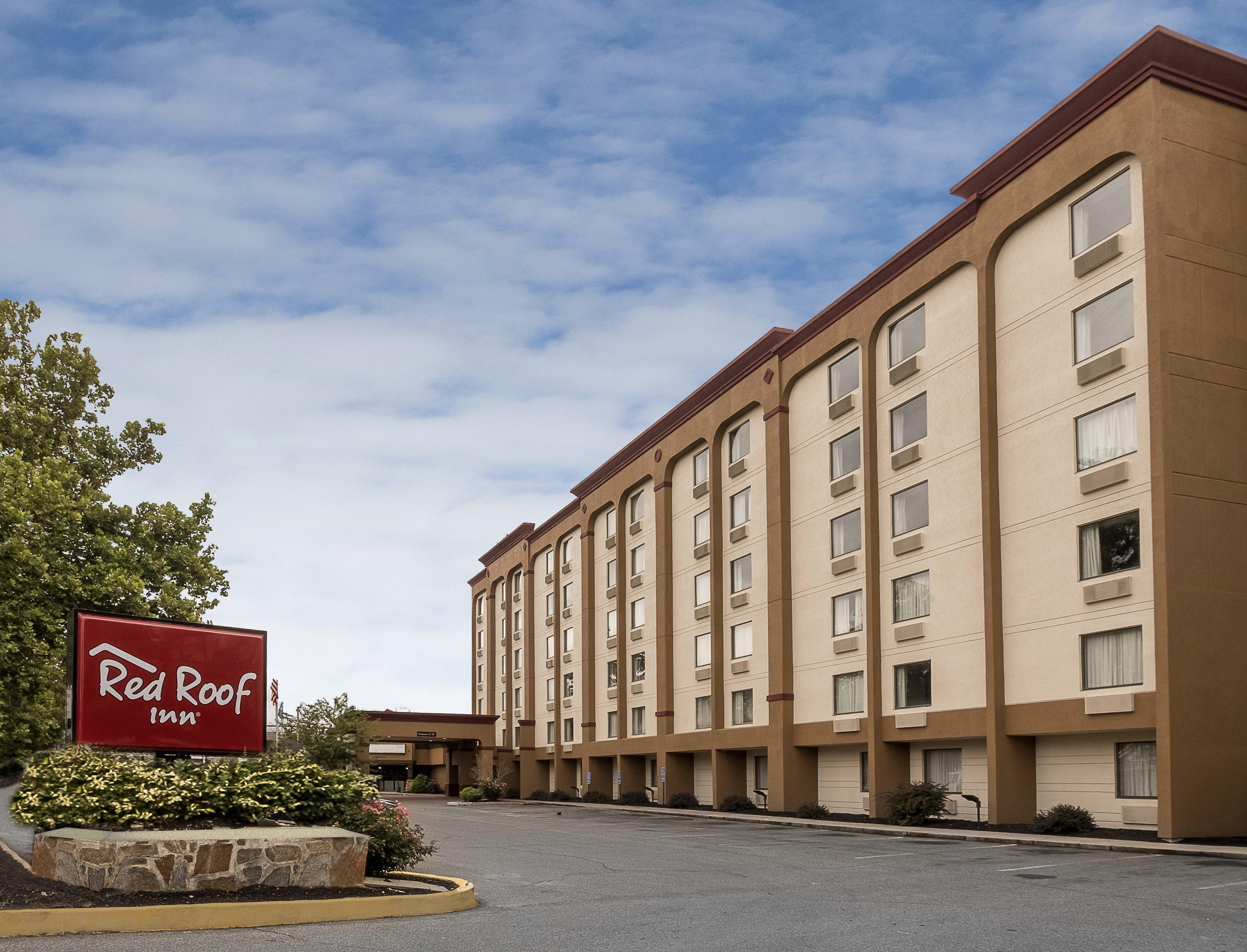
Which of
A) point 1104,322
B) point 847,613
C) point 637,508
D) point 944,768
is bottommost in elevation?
point 944,768

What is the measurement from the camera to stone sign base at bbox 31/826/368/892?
13.5 meters

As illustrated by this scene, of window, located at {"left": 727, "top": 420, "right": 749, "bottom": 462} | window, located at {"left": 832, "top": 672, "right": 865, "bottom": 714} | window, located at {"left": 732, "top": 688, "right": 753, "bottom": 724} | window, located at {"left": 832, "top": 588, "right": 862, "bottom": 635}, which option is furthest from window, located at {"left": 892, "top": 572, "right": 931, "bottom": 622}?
window, located at {"left": 727, "top": 420, "right": 749, "bottom": 462}

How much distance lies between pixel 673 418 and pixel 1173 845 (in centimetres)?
3341

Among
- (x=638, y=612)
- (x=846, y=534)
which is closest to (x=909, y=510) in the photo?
(x=846, y=534)

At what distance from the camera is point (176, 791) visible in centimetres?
1490

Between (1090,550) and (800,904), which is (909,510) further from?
(800,904)

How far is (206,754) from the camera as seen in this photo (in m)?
18.6

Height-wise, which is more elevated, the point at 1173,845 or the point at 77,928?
the point at 77,928

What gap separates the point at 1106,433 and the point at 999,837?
32.9 ft

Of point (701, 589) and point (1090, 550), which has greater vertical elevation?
point (1090, 550)

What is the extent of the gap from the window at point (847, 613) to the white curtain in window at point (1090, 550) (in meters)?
10.5

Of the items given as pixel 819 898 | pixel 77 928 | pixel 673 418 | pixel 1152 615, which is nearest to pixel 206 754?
pixel 77 928

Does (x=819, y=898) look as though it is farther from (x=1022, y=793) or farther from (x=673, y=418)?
(x=673, y=418)

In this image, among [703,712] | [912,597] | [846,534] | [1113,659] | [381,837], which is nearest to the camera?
[381,837]
